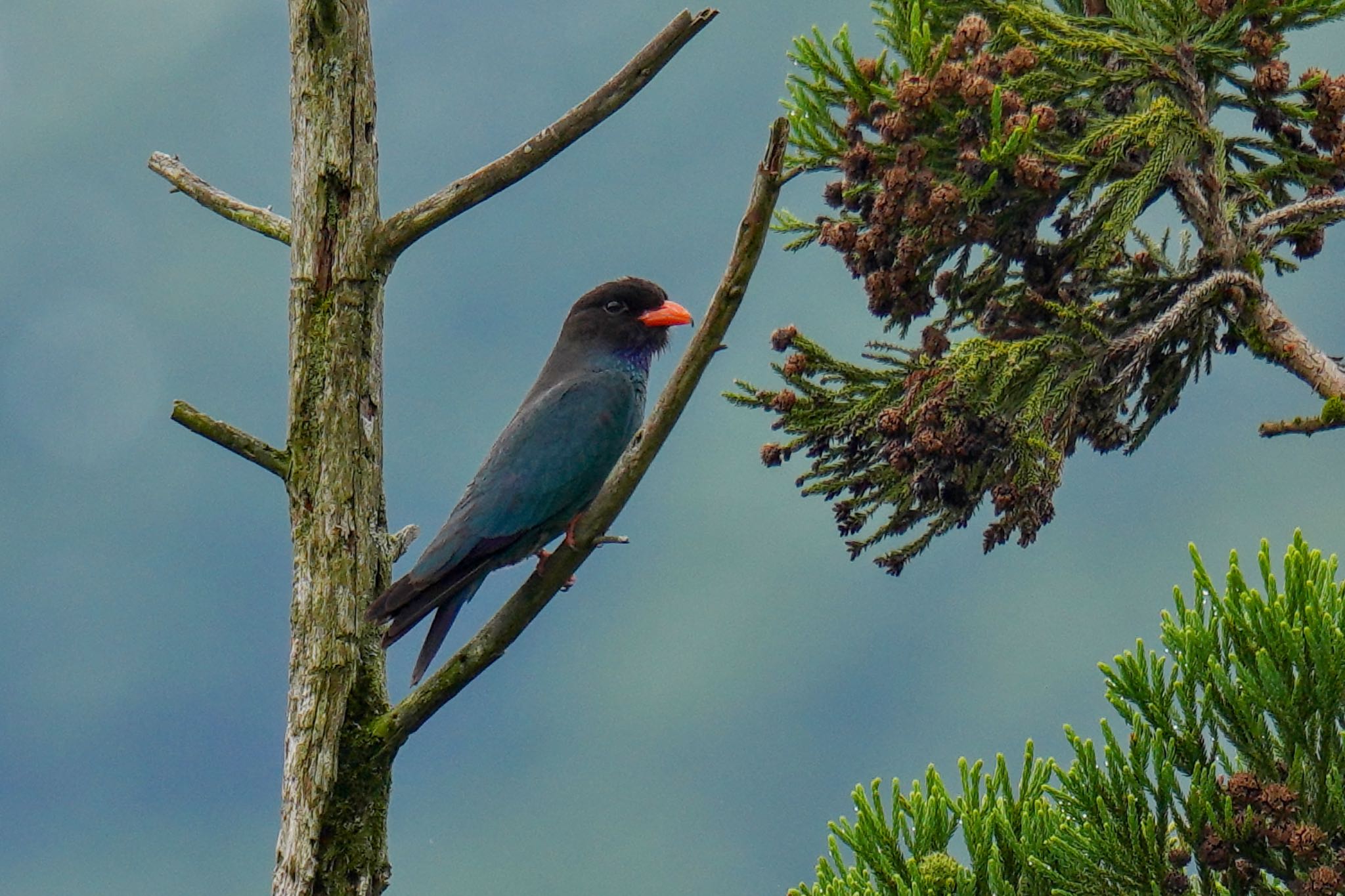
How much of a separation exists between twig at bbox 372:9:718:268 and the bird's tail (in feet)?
4.41

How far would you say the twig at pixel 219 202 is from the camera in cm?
623

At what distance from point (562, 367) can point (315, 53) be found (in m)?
2.18

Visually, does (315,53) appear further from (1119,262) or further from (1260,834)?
(1260,834)

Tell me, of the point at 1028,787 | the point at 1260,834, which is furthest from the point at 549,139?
the point at 1260,834

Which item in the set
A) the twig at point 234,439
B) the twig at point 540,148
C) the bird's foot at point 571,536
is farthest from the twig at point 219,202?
the bird's foot at point 571,536

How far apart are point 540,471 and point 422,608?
103 cm

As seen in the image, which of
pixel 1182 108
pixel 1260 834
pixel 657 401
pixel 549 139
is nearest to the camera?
pixel 1260 834

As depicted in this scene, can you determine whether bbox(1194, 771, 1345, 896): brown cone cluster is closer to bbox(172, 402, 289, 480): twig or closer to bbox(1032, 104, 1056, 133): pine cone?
bbox(1032, 104, 1056, 133): pine cone

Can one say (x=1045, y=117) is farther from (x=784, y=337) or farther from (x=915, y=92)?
(x=784, y=337)

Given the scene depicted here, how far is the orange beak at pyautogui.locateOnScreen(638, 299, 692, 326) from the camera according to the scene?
283 inches

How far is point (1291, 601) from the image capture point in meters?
4.80

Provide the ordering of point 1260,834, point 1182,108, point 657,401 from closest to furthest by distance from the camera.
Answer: point 1260,834 < point 657,401 < point 1182,108

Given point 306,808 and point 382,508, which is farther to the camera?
point 382,508

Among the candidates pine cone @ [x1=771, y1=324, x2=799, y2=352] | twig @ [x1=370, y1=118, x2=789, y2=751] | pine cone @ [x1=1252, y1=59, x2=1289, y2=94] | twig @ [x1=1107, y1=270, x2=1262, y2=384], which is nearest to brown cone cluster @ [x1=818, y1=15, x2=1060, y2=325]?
pine cone @ [x1=771, y1=324, x2=799, y2=352]
